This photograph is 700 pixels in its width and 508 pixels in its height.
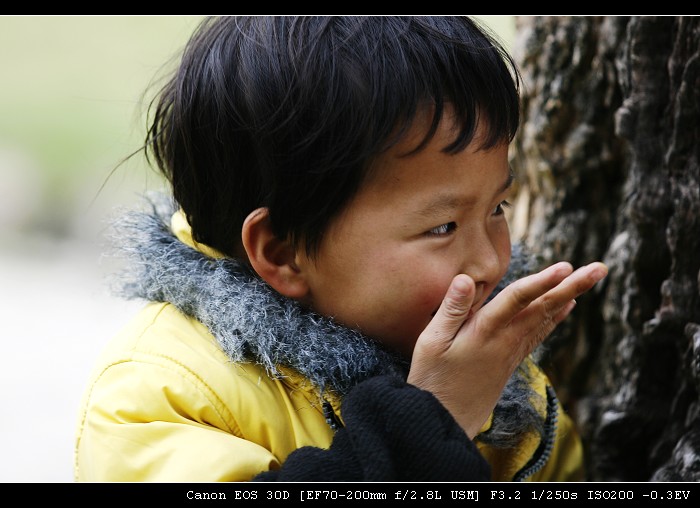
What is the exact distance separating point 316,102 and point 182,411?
1.90ft

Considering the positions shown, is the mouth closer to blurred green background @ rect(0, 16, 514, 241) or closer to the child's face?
the child's face

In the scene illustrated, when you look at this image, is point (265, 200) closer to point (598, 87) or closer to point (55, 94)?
point (598, 87)

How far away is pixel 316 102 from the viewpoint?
1455 mm

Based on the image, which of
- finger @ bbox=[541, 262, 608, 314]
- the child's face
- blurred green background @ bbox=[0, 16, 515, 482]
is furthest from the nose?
blurred green background @ bbox=[0, 16, 515, 482]

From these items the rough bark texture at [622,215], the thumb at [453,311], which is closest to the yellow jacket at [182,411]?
the thumb at [453,311]

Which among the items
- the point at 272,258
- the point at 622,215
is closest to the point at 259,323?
the point at 272,258

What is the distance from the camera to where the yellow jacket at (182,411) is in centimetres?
137

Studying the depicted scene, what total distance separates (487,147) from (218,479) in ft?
2.35

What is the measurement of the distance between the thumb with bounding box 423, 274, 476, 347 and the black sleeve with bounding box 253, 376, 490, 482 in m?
0.15

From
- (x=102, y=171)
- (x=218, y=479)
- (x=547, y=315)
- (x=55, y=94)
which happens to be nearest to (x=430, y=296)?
(x=547, y=315)

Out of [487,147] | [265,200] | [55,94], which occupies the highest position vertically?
[487,147]

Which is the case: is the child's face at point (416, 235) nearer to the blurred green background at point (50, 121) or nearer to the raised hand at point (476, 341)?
the raised hand at point (476, 341)

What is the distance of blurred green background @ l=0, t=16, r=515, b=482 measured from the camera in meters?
3.24

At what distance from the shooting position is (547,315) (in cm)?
149
